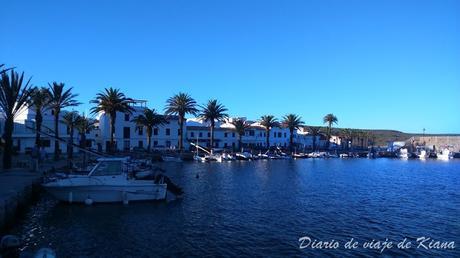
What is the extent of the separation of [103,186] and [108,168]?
1.19 meters

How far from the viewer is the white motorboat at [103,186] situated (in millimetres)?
27297

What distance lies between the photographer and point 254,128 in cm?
13112

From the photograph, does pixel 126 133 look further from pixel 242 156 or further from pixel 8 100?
pixel 8 100

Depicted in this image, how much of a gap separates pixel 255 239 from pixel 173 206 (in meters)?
9.97

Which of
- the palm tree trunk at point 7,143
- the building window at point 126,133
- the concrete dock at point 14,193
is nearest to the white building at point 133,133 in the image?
the building window at point 126,133

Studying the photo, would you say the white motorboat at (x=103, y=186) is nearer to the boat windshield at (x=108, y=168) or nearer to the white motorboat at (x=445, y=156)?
the boat windshield at (x=108, y=168)

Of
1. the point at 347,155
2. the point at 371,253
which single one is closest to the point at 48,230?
the point at 371,253

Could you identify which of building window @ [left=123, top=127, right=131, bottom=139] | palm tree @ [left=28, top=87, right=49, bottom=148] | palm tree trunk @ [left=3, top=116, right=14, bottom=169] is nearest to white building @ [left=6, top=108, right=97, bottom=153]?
palm tree @ [left=28, top=87, right=49, bottom=148]

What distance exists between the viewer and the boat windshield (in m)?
27.8

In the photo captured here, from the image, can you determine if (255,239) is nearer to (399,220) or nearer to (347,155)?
(399,220)

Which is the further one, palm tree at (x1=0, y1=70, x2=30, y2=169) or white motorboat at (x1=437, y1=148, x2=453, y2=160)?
white motorboat at (x1=437, y1=148, x2=453, y2=160)

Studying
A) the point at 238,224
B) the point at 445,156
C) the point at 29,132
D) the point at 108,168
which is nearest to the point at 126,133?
the point at 29,132

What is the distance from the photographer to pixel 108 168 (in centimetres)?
2791

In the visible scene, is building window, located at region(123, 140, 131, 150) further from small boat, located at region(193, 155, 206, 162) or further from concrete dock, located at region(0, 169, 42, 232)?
concrete dock, located at region(0, 169, 42, 232)
